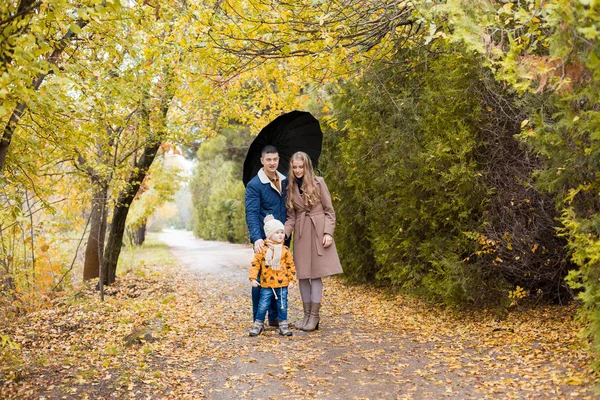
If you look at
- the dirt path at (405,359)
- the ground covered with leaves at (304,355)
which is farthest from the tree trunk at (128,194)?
the dirt path at (405,359)

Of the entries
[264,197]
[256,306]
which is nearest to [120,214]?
[256,306]

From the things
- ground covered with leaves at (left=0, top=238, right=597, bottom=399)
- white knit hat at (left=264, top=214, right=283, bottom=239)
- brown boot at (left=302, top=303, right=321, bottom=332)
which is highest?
white knit hat at (left=264, top=214, right=283, bottom=239)

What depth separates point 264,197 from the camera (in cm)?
602

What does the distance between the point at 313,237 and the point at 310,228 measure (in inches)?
4.3

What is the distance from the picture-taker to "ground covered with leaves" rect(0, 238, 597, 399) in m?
4.22

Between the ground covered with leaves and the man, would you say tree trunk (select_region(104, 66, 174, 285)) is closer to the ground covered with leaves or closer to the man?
the ground covered with leaves

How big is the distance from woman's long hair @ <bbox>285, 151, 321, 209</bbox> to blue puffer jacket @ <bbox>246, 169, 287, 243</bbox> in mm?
140

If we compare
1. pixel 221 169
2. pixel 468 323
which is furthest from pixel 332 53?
pixel 221 169

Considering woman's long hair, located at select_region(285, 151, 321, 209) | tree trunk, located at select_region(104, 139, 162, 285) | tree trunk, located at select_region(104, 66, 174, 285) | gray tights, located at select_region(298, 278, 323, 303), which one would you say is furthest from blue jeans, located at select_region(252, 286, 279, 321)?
tree trunk, located at select_region(104, 139, 162, 285)

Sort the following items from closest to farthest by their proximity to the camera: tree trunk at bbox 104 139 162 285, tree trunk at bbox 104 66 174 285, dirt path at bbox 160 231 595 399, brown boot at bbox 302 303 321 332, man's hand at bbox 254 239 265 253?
dirt path at bbox 160 231 595 399, man's hand at bbox 254 239 265 253, brown boot at bbox 302 303 321 332, tree trunk at bbox 104 66 174 285, tree trunk at bbox 104 139 162 285

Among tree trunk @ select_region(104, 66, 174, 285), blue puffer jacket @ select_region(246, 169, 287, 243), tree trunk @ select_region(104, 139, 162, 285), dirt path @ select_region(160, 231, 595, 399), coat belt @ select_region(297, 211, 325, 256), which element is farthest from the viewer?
tree trunk @ select_region(104, 139, 162, 285)

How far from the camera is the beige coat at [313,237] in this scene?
19.8ft

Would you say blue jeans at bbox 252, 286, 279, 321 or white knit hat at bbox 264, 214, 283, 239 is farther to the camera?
blue jeans at bbox 252, 286, 279, 321

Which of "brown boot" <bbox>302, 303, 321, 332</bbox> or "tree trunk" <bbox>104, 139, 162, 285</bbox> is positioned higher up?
"tree trunk" <bbox>104, 139, 162, 285</bbox>
